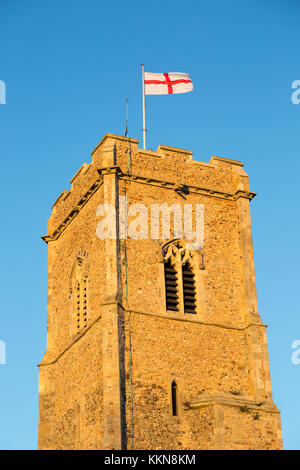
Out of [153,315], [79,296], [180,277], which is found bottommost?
[153,315]

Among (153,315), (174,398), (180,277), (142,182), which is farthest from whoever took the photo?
(142,182)

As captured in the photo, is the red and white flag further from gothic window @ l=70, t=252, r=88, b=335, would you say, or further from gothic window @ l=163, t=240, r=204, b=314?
gothic window @ l=70, t=252, r=88, b=335

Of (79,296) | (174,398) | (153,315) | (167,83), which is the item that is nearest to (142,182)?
(79,296)

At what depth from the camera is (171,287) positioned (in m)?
36.6

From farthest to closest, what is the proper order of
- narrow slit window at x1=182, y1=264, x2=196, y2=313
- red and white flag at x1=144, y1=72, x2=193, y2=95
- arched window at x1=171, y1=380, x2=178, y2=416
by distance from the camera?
red and white flag at x1=144, y1=72, x2=193, y2=95, narrow slit window at x1=182, y1=264, x2=196, y2=313, arched window at x1=171, y1=380, x2=178, y2=416

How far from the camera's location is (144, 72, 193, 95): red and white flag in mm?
40156

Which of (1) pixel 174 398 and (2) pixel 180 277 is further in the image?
(2) pixel 180 277

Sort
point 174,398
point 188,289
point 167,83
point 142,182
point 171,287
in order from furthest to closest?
point 167,83, point 142,182, point 188,289, point 171,287, point 174,398

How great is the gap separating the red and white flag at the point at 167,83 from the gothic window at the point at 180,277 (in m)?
6.11

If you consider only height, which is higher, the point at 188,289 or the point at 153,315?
the point at 188,289

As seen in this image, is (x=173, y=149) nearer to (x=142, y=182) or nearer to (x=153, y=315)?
(x=142, y=182)

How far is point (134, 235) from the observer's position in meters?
36.4

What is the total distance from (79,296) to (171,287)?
338 centimetres

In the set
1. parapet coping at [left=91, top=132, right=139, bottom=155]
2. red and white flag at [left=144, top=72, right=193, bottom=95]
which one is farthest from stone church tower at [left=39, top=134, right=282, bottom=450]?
red and white flag at [left=144, top=72, right=193, bottom=95]
